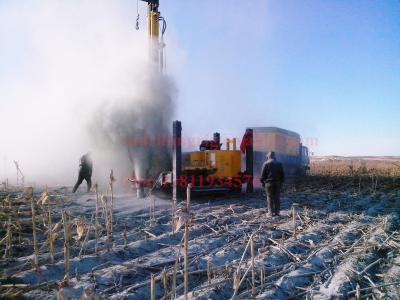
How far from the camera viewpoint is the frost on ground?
3.88 meters

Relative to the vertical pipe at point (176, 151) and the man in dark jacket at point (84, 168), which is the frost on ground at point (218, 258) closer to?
the vertical pipe at point (176, 151)

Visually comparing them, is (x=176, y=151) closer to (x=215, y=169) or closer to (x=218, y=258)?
(x=215, y=169)

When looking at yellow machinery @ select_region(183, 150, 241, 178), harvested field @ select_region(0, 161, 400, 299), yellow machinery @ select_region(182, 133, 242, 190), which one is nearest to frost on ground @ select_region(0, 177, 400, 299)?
harvested field @ select_region(0, 161, 400, 299)

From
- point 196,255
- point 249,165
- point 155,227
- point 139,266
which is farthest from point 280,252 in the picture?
point 249,165

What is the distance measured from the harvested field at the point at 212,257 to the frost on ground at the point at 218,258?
0.01 m

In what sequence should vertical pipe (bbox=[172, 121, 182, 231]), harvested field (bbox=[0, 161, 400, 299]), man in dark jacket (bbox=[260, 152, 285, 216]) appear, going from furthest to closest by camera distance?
vertical pipe (bbox=[172, 121, 182, 231]) < man in dark jacket (bbox=[260, 152, 285, 216]) < harvested field (bbox=[0, 161, 400, 299])

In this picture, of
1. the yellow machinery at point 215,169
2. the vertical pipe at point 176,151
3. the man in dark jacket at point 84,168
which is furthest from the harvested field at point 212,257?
the man in dark jacket at point 84,168

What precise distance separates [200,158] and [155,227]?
216 inches

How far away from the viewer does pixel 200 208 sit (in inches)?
384

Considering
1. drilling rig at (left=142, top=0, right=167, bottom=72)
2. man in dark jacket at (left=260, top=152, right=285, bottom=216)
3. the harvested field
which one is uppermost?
drilling rig at (left=142, top=0, right=167, bottom=72)

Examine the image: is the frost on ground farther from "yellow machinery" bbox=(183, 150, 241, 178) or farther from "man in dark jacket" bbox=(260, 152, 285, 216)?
"yellow machinery" bbox=(183, 150, 241, 178)

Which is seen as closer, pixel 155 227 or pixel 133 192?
pixel 155 227

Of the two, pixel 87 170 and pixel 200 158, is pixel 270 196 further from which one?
pixel 87 170

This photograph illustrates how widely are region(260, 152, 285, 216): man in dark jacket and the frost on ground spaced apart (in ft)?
1.10
